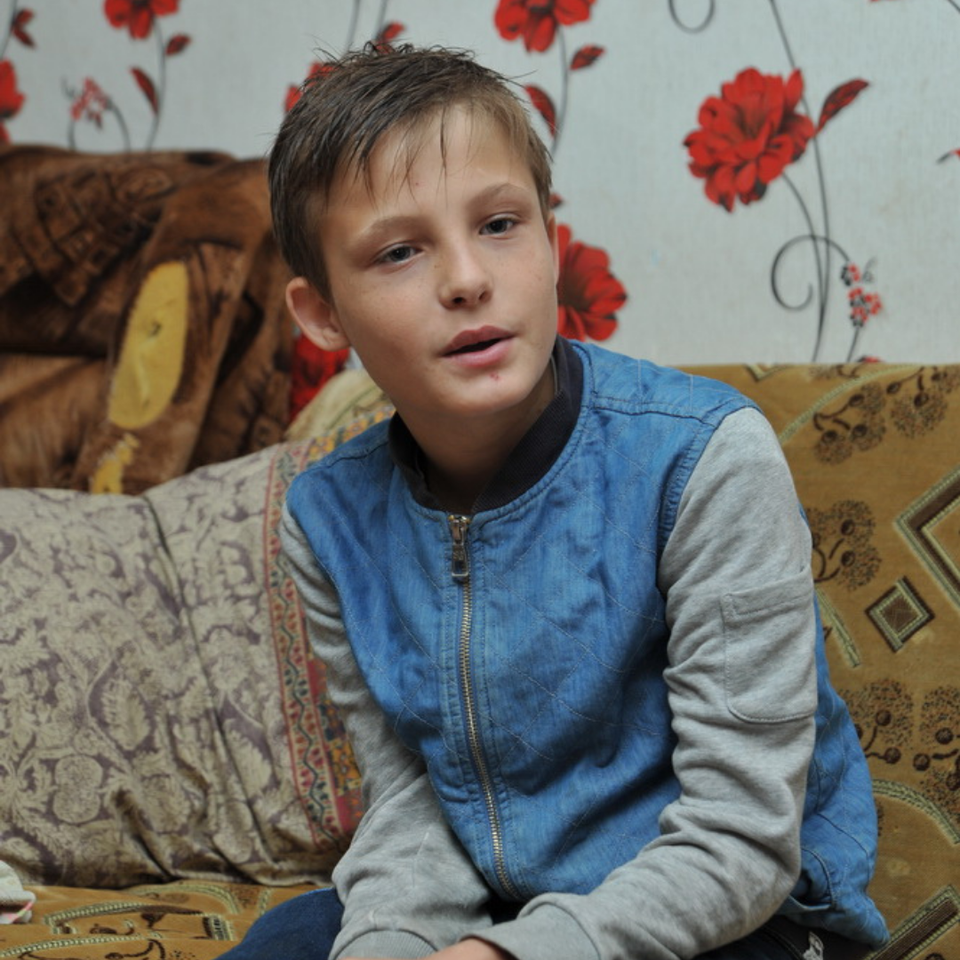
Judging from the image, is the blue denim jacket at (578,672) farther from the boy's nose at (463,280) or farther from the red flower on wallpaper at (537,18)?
the red flower on wallpaper at (537,18)

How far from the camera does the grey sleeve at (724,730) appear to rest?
0.89 meters

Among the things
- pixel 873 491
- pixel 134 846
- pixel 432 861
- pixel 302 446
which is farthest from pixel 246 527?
pixel 873 491

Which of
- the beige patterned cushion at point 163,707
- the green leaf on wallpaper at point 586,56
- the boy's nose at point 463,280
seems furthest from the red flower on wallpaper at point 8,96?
the boy's nose at point 463,280

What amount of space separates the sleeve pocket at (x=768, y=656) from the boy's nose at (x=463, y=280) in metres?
0.30

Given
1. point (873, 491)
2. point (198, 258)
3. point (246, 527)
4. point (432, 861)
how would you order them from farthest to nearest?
point (198, 258) < point (246, 527) < point (873, 491) < point (432, 861)

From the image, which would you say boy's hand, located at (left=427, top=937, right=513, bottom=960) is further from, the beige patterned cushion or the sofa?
the beige patterned cushion

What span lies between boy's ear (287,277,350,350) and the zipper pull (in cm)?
21

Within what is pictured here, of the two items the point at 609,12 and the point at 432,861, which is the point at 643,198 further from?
the point at 432,861

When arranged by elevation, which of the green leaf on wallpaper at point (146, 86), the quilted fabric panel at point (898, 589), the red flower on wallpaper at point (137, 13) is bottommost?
the quilted fabric panel at point (898, 589)

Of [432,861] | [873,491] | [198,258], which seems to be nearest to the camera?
[432,861]

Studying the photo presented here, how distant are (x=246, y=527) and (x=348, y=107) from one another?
68 cm

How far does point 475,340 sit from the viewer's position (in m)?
1.01

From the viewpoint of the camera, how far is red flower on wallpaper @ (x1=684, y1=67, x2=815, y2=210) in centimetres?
150

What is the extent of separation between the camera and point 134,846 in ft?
4.80
